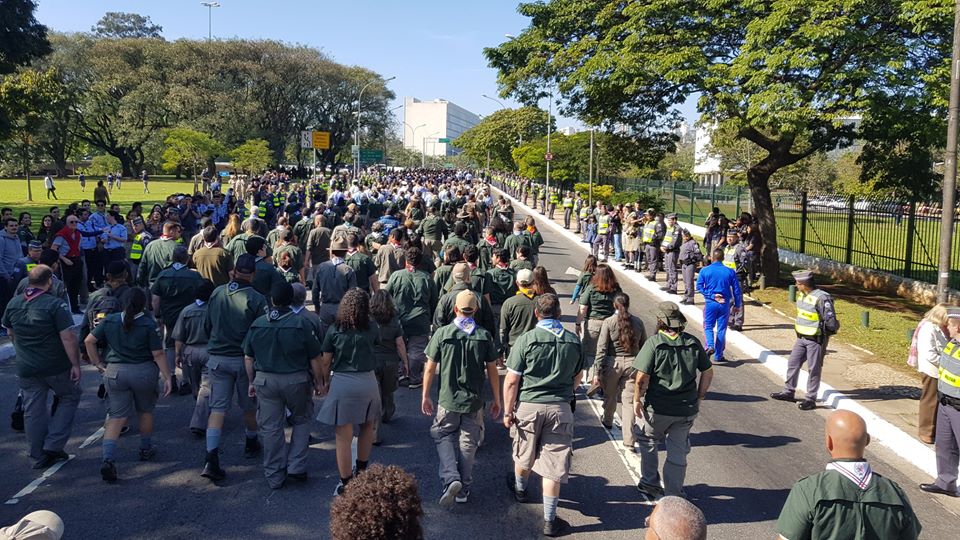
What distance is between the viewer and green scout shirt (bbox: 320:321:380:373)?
5797 mm

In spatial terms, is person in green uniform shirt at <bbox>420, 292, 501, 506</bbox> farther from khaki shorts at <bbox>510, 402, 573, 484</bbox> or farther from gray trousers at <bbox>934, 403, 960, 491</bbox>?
gray trousers at <bbox>934, 403, 960, 491</bbox>

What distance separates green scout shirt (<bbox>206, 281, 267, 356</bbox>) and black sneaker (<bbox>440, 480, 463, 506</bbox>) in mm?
2303

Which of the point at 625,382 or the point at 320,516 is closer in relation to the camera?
the point at 320,516

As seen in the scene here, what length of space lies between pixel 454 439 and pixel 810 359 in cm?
490

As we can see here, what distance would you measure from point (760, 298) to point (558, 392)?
12.2 m

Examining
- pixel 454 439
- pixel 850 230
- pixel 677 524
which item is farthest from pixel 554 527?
pixel 850 230

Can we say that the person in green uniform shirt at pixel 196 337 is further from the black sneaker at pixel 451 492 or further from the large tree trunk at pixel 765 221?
the large tree trunk at pixel 765 221

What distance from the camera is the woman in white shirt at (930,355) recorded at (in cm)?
696

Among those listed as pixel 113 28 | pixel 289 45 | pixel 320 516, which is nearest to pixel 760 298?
pixel 320 516

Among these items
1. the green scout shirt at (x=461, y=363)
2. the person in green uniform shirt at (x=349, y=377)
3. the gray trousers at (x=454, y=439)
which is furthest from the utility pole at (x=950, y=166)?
the person in green uniform shirt at (x=349, y=377)

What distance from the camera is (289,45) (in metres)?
73.2

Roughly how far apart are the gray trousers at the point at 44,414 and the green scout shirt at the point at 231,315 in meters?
1.36

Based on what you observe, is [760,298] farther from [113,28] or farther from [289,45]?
[113,28]

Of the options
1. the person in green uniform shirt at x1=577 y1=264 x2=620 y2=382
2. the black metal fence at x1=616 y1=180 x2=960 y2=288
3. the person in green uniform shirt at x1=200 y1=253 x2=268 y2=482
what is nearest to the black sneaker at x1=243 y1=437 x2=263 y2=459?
the person in green uniform shirt at x1=200 y1=253 x2=268 y2=482
